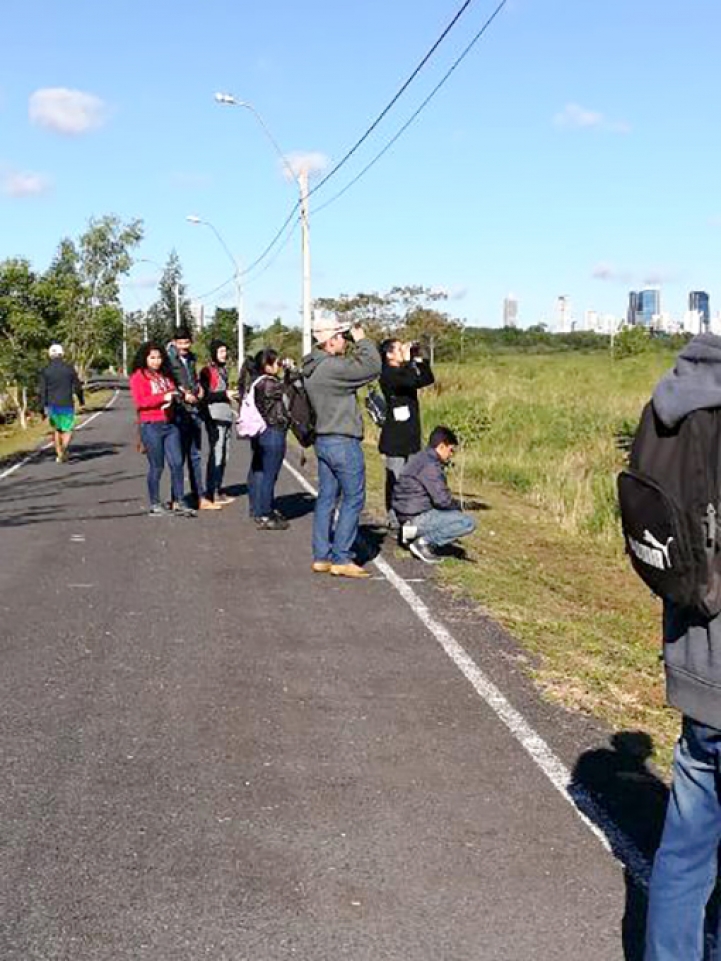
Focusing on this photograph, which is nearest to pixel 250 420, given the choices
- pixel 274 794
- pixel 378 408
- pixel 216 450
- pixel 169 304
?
pixel 378 408

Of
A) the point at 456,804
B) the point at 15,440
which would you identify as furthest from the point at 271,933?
the point at 15,440

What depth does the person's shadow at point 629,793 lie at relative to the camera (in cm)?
393

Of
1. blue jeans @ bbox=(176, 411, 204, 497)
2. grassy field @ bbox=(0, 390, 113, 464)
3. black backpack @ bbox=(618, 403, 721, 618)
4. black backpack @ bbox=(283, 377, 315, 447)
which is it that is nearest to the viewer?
black backpack @ bbox=(618, 403, 721, 618)

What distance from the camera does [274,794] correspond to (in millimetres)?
4797

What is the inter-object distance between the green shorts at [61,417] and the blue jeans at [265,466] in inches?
309

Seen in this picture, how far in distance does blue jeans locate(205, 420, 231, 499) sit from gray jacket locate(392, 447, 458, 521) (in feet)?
12.3

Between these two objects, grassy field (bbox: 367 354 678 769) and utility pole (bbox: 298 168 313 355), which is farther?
utility pole (bbox: 298 168 313 355)

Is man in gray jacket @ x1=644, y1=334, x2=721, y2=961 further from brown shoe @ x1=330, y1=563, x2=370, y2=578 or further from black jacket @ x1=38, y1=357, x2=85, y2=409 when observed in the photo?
black jacket @ x1=38, y1=357, x2=85, y2=409

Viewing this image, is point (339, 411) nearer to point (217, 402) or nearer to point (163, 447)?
point (163, 447)

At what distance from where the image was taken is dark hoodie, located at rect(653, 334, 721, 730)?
113 inches

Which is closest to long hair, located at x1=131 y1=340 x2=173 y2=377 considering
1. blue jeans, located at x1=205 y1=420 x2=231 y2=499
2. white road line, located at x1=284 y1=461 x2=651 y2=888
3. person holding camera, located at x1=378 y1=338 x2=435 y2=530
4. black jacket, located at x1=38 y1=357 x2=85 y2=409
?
blue jeans, located at x1=205 y1=420 x2=231 y2=499

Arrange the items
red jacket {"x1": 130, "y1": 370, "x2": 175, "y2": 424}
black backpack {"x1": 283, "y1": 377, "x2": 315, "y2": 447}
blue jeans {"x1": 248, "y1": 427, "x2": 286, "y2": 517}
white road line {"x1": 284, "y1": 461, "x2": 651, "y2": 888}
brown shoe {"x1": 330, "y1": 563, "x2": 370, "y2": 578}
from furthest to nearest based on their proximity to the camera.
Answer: red jacket {"x1": 130, "y1": 370, "x2": 175, "y2": 424}
blue jeans {"x1": 248, "y1": 427, "x2": 286, "y2": 517}
brown shoe {"x1": 330, "y1": 563, "x2": 370, "y2": 578}
black backpack {"x1": 283, "y1": 377, "x2": 315, "y2": 447}
white road line {"x1": 284, "y1": 461, "x2": 651, "y2": 888}

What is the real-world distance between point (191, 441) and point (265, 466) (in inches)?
62.0

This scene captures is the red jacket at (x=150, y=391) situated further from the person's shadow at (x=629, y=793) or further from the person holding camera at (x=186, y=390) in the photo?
the person's shadow at (x=629, y=793)
